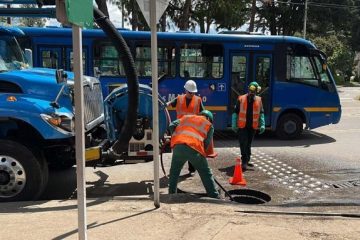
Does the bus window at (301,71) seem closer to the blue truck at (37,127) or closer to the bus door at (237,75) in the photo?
the bus door at (237,75)

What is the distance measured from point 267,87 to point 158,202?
26.7 feet

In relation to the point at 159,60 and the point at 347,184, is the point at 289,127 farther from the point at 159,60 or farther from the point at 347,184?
the point at 347,184

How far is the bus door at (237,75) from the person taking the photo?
13016 mm

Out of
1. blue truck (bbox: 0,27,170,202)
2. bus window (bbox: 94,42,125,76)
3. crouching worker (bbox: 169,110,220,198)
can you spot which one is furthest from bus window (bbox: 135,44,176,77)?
crouching worker (bbox: 169,110,220,198)

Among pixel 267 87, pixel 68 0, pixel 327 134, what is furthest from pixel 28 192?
pixel 327 134

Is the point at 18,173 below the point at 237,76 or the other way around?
below

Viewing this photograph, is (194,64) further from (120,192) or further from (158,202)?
(158,202)

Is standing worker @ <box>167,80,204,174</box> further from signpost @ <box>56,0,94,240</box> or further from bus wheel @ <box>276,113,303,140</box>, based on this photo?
bus wheel @ <box>276,113,303,140</box>

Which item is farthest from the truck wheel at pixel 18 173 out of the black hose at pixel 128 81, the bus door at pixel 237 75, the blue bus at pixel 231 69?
the bus door at pixel 237 75

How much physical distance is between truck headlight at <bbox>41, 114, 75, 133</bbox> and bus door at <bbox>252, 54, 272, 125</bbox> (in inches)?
302

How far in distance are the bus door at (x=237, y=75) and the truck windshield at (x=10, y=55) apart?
6.69 metres

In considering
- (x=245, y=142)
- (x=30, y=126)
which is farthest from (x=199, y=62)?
(x=30, y=126)

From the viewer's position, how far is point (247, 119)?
9.24m

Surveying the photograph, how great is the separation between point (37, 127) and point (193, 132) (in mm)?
2087
